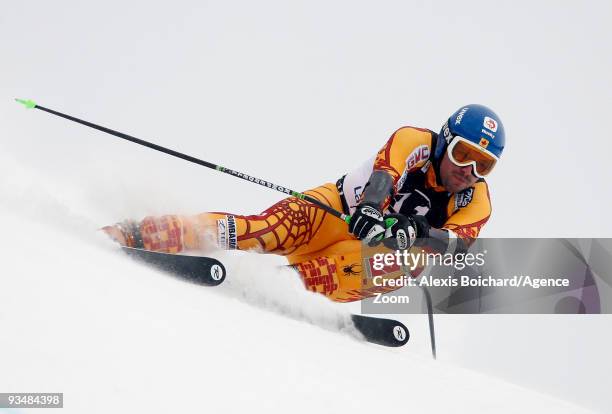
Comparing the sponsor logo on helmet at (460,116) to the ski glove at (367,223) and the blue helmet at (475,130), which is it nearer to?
Result: the blue helmet at (475,130)

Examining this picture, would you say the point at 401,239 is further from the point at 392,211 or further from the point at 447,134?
the point at 447,134

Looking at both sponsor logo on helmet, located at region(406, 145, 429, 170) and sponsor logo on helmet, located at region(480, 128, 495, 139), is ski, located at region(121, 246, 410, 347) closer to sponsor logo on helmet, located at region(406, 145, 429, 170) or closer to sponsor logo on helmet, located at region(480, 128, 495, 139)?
sponsor logo on helmet, located at region(406, 145, 429, 170)

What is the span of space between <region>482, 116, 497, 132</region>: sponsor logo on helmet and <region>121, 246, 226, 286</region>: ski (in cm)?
220

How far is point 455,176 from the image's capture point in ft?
17.8

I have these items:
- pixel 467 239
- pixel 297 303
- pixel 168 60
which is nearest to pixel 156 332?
pixel 297 303

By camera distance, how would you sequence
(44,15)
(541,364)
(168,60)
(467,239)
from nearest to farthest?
1. (467,239)
2. (541,364)
3. (44,15)
4. (168,60)

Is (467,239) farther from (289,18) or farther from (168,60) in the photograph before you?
(289,18)

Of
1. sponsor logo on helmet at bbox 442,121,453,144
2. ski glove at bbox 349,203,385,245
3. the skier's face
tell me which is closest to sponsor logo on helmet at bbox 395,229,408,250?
ski glove at bbox 349,203,385,245

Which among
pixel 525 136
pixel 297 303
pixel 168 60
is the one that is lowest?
pixel 297 303

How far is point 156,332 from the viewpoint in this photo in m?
2.55

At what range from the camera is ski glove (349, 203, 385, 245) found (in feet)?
15.5

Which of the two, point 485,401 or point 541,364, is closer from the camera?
point 485,401

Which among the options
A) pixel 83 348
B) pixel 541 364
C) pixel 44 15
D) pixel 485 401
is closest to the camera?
pixel 83 348

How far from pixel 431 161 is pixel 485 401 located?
101 inches
